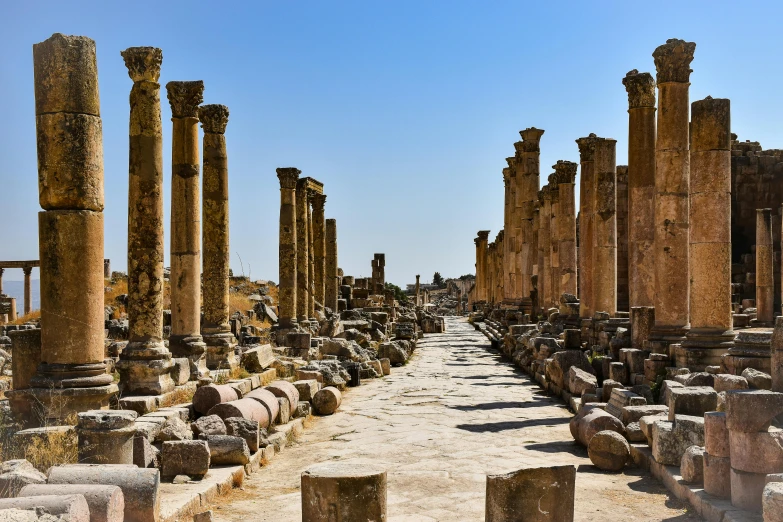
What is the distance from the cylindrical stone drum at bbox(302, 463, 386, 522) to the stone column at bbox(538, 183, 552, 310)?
21.6 m

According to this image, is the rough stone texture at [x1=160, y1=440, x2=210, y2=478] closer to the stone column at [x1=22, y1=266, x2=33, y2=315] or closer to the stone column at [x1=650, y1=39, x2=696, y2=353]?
the stone column at [x1=650, y1=39, x2=696, y2=353]

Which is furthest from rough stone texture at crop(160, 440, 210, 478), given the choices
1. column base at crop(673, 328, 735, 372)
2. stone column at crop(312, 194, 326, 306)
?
stone column at crop(312, 194, 326, 306)

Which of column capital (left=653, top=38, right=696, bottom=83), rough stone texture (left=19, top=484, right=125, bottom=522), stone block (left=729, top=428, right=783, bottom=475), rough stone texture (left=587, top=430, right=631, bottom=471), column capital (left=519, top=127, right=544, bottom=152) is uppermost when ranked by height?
column capital (left=519, top=127, right=544, bottom=152)

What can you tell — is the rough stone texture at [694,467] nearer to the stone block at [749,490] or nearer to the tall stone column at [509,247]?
the stone block at [749,490]

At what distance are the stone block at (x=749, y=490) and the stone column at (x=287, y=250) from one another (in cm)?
1814

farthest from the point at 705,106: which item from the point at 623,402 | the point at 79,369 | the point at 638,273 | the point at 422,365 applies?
the point at 422,365

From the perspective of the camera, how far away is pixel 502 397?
15.0 m

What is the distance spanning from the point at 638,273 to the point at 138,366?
11.1 m

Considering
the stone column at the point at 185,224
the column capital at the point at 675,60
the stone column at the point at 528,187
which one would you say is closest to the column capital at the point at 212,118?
the stone column at the point at 185,224

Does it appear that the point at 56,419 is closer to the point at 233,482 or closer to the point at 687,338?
the point at 233,482

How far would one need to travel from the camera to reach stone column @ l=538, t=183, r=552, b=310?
2778cm

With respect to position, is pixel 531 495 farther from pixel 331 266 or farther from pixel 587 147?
pixel 331 266

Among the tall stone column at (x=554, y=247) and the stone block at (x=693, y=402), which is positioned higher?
the tall stone column at (x=554, y=247)

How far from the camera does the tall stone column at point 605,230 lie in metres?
20.0
